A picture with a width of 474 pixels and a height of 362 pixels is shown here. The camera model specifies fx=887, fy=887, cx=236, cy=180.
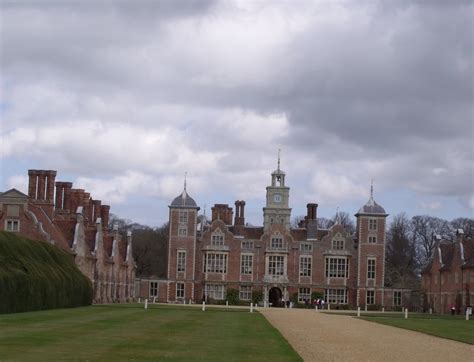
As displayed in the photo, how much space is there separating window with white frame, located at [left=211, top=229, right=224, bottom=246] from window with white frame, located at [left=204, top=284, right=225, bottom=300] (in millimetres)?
3867

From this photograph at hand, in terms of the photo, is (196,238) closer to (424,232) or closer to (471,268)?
(471,268)

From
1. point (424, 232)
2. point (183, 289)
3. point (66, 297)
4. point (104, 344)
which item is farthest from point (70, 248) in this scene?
point (424, 232)

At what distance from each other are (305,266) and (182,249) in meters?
11.4

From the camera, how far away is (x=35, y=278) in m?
36.7

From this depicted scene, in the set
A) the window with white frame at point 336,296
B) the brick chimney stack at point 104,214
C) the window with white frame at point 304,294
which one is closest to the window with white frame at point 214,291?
the window with white frame at point 304,294

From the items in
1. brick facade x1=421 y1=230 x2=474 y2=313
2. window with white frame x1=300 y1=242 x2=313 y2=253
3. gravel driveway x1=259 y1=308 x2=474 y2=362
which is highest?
window with white frame x1=300 y1=242 x2=313 y2=253

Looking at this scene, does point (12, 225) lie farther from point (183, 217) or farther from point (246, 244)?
point (246, 244)

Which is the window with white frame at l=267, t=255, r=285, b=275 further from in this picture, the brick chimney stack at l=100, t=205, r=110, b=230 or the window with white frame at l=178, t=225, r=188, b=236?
the brick chimney stack at l=100, t=205, r=110, b=230

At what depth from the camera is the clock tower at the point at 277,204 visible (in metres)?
82.8

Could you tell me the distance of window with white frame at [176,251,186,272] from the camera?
80.7 metres

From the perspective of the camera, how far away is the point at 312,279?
8100 cm

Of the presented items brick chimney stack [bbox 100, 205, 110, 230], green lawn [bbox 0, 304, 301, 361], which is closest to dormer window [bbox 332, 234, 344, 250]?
brick chimney stack [bbox 100, 205, 110, 230]

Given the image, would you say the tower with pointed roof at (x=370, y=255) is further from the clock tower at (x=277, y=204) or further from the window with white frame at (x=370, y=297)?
the clock tower at (x=277, y=204)

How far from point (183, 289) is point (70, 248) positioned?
25.7 meters
